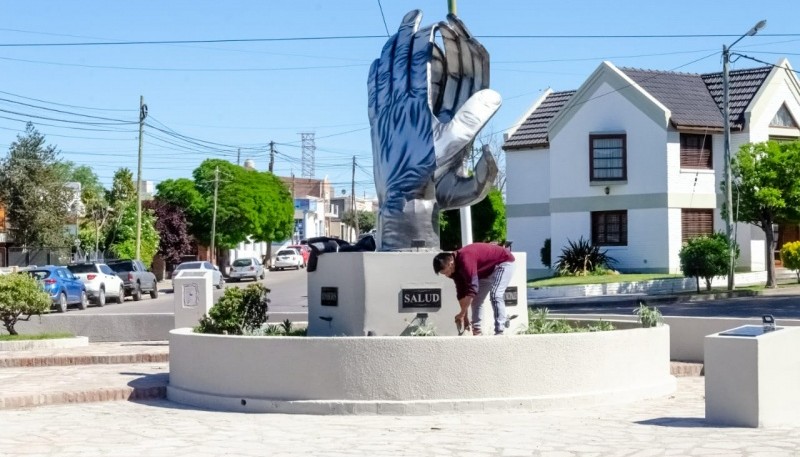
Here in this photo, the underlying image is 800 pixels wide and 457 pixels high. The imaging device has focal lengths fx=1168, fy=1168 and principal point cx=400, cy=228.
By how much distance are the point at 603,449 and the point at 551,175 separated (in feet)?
111

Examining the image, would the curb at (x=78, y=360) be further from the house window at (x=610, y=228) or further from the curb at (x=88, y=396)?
the house window at (x=610, y=228)

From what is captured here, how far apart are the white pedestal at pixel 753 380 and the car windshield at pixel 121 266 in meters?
36.1

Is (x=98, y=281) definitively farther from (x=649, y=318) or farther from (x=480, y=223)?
(x=649, y=318)

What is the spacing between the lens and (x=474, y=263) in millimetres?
13109

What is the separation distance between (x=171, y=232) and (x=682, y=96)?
101 feet

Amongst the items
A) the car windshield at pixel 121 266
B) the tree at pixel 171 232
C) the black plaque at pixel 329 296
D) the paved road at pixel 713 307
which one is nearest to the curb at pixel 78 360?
the black plaque at pixel 329 296

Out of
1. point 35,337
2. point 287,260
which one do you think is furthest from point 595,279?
point 287,260

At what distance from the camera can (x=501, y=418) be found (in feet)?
38.3

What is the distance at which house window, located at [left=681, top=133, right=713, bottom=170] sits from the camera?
40.9 metres

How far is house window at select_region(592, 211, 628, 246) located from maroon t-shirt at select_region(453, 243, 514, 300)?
28.7 m

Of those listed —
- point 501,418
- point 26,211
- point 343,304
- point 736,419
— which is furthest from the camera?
point 26,211

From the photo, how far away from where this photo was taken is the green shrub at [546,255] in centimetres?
4408

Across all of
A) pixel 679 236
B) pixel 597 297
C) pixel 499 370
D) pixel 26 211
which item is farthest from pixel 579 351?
pixel 26 211

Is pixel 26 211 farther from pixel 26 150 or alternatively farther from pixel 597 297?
pixel 597 297
